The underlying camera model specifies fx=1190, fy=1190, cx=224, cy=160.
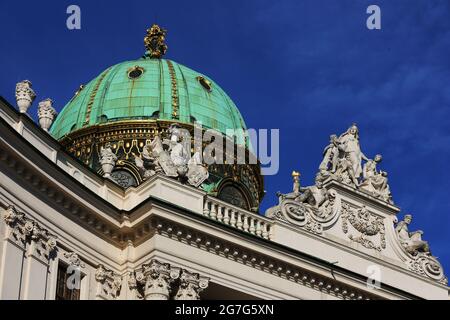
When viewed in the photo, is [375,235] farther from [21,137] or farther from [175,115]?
[21,137]

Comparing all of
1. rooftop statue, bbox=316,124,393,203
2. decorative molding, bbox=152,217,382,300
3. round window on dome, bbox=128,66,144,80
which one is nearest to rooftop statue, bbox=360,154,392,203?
rooftop statue, bbox=316,124,393,203

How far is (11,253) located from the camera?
2870 cm

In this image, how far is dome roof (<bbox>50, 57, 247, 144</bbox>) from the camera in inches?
1714

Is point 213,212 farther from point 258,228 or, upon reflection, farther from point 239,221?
point 258,228

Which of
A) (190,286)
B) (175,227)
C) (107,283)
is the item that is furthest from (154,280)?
(175,227)

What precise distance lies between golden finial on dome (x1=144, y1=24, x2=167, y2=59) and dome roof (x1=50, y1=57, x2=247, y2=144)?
236 cm

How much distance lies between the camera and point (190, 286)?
31375 mm

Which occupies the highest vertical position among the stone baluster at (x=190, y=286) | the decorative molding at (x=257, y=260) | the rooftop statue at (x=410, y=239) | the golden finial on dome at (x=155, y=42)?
the golden finial on dome at (x=155, y=42)

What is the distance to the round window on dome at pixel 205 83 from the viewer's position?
1804 inches

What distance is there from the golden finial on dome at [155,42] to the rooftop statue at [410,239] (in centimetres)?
1428

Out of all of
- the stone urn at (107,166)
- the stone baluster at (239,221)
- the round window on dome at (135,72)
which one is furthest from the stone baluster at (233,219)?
the round window on dome at (135,72)

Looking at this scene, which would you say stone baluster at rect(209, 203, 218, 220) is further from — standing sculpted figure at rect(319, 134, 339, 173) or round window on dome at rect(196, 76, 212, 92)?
round window on dome at rect(196, 76, 212, 92)

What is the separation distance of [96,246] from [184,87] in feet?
46.7

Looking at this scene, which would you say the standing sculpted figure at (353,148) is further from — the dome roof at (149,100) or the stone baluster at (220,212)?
the stone baluster at (220,212)
